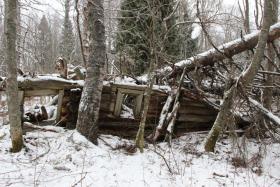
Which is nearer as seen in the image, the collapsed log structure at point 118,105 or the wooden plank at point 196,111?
the collapsed log structure at point 118,105

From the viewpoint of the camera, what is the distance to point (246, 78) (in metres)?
6.37

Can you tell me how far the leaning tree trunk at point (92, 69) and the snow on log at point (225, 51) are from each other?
2.33m

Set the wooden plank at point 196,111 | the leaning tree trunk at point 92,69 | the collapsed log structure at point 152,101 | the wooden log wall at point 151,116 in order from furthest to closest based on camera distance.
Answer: the wooden plank at point 196,111 → the wooden log wall at point 151,116 → the collapsed log structure at point 152,101 → the leaning tree trunk at point 92,69

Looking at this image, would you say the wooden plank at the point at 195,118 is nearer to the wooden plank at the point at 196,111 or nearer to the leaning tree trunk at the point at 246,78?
the wooden plank at the point at 196,111

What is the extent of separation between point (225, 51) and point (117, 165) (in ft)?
11.6

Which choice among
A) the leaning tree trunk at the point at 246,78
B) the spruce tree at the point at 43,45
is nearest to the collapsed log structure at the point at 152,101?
the spruce tree at the point at 43,45

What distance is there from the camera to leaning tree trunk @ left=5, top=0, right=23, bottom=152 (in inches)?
215

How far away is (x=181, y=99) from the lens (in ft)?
27.3

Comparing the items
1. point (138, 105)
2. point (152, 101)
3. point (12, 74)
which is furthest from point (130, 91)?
point (12, 74)

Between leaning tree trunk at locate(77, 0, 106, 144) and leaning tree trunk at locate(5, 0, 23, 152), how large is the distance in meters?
1.29

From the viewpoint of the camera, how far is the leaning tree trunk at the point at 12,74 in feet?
17.9

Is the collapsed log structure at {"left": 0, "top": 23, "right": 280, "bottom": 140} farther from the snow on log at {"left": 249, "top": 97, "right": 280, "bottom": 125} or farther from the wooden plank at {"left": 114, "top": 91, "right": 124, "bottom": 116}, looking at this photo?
the snow on log at {"left": 249, "top": 97, "right": 280, "bottom": 125}

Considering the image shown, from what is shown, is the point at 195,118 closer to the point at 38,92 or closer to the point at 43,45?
the point at 38,92

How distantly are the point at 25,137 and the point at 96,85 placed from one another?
1761 millimetres
